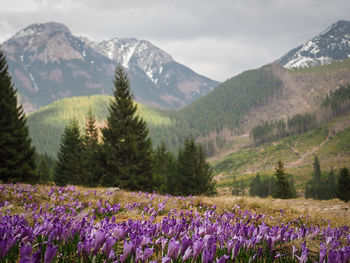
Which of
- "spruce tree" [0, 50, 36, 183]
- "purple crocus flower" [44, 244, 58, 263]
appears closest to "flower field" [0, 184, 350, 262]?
"purple crocus flower" [44, 244, 58, 263]

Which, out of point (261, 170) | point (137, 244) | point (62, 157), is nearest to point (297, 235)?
point (137, 244)

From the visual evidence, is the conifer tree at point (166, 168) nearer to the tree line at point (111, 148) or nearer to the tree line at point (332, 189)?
the tree line at point (111, 148)

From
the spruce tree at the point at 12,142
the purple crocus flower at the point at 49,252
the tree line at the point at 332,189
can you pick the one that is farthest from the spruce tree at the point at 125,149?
the tree line at the point at 332,189

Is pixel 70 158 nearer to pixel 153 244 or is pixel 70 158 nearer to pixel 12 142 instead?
pixel 12 142

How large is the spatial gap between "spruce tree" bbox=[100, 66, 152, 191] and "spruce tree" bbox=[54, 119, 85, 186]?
62.7ft

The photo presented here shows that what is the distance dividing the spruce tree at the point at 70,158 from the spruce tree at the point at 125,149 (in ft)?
62.7

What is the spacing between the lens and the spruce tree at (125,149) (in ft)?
92.2

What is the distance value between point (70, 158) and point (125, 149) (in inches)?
978

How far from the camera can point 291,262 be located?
8.42ft

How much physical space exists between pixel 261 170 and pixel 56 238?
186062 mm

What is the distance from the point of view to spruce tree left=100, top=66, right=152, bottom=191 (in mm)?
28105

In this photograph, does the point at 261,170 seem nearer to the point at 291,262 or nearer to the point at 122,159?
the point at 122,159

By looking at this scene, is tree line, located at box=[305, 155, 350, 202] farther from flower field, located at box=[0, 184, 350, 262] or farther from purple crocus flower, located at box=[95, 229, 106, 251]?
purple crocus flower, located at box=[95, 229, 106, 251]

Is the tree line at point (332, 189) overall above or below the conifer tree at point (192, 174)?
below
